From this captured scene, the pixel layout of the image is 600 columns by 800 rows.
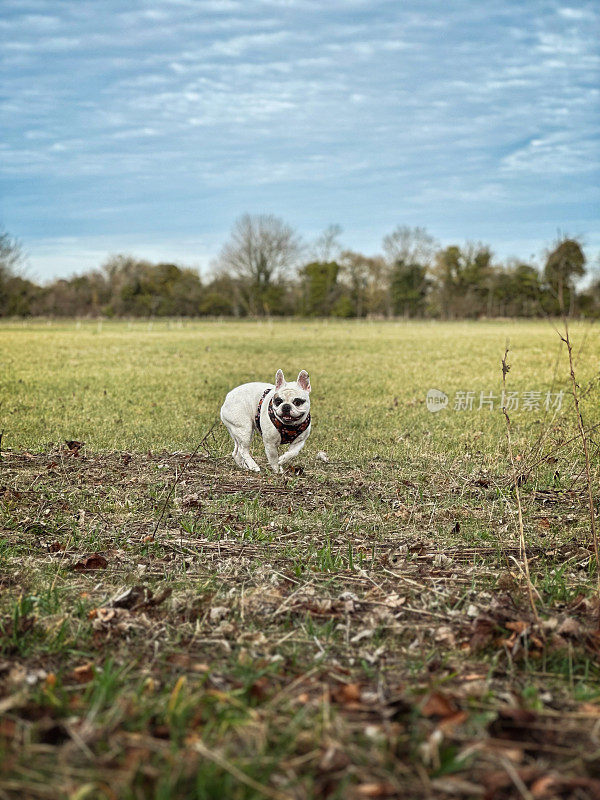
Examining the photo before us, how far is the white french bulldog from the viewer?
7086 millimetres

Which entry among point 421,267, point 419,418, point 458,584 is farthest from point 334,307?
point 458,584

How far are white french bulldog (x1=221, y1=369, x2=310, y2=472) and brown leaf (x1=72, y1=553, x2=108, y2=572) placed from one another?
2634 millimetres

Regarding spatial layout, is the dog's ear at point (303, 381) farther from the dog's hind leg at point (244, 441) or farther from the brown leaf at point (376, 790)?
the brown leaf at point (376, 790)

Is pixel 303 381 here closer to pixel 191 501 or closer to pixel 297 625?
pixel 191 501

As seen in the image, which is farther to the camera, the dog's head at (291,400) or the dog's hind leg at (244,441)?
the dog's hind leg at (244,441)

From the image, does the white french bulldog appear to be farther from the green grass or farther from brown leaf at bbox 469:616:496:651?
brown leaf at bbox 469:616:496:651

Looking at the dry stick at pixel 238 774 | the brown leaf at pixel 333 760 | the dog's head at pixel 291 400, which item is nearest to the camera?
the dry stick at pixel 238 774

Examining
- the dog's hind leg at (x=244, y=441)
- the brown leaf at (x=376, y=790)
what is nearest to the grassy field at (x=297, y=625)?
the brown leaf at (x=376, y=790)

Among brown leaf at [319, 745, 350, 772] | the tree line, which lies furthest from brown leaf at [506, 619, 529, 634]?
the tree line

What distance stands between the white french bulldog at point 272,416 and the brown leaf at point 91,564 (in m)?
2.63

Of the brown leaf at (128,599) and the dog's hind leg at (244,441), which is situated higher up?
the dog's hind leg at (244,441)

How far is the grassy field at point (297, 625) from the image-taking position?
99.3 inches

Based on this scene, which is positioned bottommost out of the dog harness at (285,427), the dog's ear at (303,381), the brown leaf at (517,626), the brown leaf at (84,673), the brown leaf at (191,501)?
the brown leaf at (84,673)

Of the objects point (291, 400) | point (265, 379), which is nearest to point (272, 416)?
point (291, 400)
